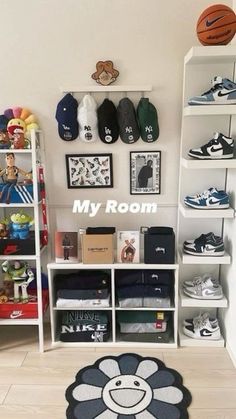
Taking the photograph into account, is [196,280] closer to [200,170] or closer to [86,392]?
[200,170]

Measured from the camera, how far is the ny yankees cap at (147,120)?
90.3 inches

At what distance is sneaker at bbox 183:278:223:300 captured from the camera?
2326mm

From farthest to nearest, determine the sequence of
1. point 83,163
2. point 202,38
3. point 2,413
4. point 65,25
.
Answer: point 83,163 < point 65,25 < point 202,38 < point 2,413

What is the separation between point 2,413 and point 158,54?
7.37 feet

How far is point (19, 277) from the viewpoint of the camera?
238 cm

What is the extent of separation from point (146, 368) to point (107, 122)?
1.53m

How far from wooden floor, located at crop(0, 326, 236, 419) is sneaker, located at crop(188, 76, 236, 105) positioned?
5.09ft

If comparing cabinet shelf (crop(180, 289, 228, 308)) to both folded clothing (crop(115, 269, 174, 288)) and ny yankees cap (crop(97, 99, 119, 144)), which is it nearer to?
folded clothing (crop(115, 269, 174, 288))

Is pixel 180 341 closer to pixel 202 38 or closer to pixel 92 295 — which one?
pixel 92 295

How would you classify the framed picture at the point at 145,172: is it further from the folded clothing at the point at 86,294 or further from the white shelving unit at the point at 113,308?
the folded clothing at the point at 86,294

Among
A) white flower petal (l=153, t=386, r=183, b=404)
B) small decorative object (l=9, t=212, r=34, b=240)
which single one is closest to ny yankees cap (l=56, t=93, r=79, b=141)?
small decorative object (l=9, t=212, r=34, b=240)

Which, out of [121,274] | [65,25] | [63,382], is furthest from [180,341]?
[65,25]

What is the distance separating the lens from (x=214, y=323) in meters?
2.38

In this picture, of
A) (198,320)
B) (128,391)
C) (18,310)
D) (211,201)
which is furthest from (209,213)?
(18,310)
